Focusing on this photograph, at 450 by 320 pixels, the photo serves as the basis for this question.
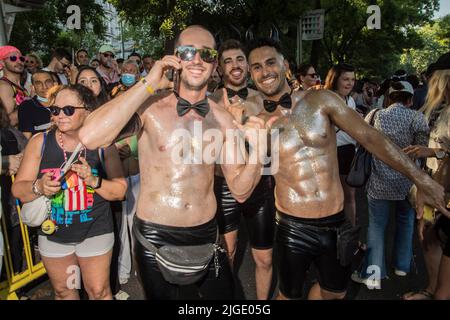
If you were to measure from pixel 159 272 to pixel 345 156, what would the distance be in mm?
3575

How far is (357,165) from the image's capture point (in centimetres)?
410

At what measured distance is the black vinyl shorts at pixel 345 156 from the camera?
5289 mm

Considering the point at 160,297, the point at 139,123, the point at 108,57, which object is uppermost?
the point at 108,57

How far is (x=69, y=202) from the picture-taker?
9.55 ft

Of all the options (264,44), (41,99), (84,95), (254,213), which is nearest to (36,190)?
(84,95)

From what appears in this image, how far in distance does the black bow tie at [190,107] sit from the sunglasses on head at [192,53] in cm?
26

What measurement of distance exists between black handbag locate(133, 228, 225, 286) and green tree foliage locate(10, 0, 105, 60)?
21028 millimetres

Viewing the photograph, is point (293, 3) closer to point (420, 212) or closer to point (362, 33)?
point (362, 33)

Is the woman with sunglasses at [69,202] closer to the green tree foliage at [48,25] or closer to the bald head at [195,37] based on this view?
the bald head at [195,37]

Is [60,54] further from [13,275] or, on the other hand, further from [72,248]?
[72,248]

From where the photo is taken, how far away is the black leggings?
8.03ft

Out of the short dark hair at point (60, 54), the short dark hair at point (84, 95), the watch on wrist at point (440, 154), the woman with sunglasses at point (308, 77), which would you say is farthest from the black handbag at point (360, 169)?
the short dark hair at point (60, 54)
